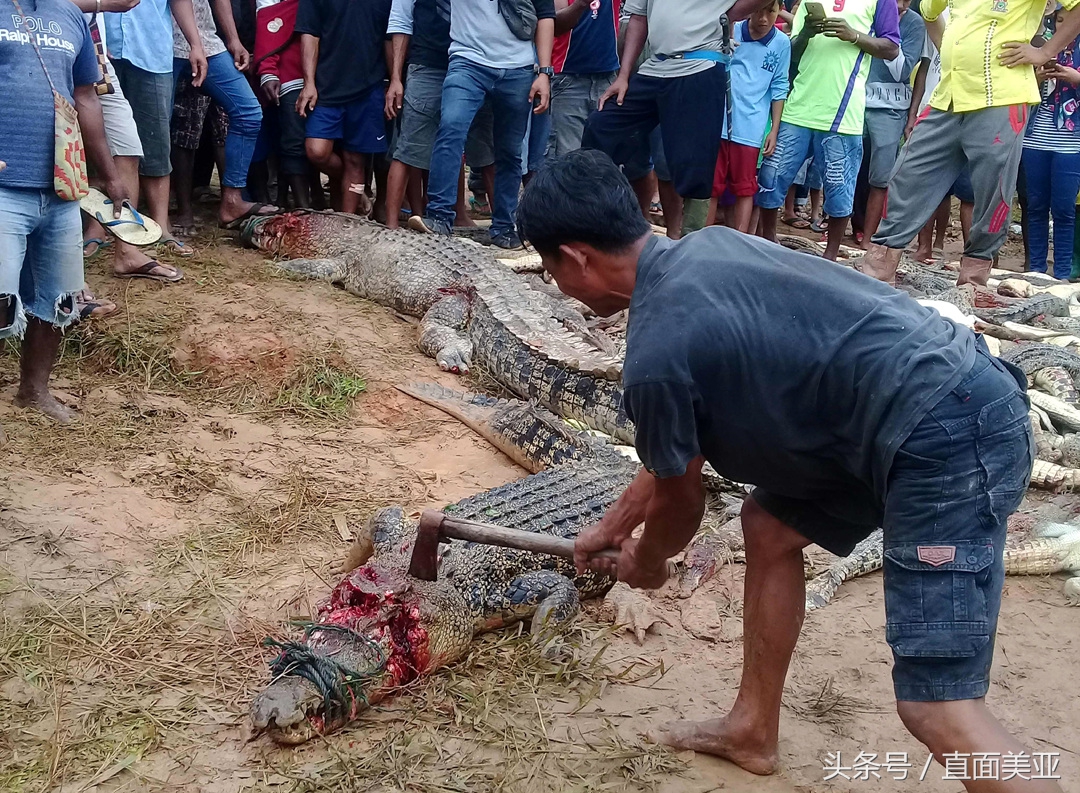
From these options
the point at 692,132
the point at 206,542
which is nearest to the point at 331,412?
the point at 206,542

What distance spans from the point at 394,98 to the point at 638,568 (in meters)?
5.06

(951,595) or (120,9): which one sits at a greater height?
(120,9)

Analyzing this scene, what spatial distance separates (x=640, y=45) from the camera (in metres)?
6.41

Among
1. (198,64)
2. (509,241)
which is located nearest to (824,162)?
(509,241)

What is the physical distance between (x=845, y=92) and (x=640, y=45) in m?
1.55

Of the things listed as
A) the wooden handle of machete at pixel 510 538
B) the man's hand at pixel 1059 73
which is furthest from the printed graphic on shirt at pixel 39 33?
the man's hand at pixel 1059 73

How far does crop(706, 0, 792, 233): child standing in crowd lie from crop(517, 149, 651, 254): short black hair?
15.3ft

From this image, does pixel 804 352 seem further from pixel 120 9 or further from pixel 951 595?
pixel 120 9

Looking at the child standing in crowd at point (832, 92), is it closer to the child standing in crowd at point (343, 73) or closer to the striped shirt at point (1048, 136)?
the striped shirt at point (1048, 136)

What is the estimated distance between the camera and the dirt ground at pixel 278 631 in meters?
2.48

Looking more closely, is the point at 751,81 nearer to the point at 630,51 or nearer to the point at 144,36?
the point at 630,51

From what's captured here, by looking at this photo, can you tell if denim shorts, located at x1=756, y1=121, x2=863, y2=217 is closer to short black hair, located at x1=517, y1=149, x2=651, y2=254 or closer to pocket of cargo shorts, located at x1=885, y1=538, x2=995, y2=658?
short black hair, located at x1=517, y1=149, x2=651, y2=254

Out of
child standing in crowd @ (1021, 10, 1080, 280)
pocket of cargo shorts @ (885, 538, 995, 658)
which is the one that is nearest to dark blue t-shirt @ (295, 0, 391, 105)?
child standing in crowd @ (1021, 10, 1080, 280)

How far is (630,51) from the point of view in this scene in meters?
6.36
